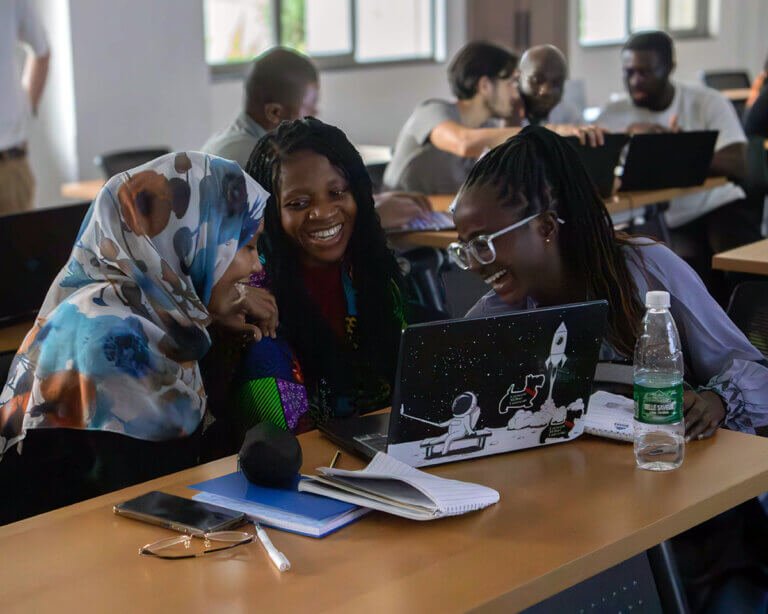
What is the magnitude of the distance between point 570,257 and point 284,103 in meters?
1.80

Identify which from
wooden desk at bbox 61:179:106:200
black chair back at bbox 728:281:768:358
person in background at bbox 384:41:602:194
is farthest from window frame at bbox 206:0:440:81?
black chair back at bbox 728:281:768:358

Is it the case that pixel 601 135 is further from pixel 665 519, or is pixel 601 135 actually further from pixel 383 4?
pixel 383 4

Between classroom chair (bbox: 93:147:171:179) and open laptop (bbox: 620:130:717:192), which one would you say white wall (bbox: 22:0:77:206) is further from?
open laptop (bbox: 620:130:717:192)

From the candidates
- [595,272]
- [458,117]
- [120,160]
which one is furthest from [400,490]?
[120,160]

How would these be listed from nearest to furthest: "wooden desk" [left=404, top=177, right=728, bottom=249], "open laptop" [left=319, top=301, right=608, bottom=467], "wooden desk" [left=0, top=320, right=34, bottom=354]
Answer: "open laptop" [left=319, top=301, right=608, bottom=467] < "wooden desk" [left=0, top=320, right=34, bottom=354] < "wooden desk" [left=404, top=177, right=728, bottom=249]

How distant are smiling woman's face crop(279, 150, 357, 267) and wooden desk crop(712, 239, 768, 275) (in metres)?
1.26

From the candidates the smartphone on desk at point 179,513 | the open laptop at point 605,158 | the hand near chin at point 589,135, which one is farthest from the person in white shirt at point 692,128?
the smartphone on desk at point 179,513

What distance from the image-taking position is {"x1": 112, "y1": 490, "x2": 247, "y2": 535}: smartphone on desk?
4.26ft

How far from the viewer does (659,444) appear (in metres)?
1.50

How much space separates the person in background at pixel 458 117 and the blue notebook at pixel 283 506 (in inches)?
107

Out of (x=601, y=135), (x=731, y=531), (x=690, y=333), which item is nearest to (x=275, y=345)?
(x=690, y=333)

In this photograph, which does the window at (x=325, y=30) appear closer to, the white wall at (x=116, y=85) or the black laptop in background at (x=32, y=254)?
the white wall at (x=116, y=85)

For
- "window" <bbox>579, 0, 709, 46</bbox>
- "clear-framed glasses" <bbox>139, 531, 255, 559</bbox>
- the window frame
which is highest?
"window" <bbox>579, 0, 709, 46</bbox>

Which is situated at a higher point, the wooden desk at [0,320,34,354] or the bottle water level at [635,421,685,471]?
the bottle water level at [635,421,685,471]
